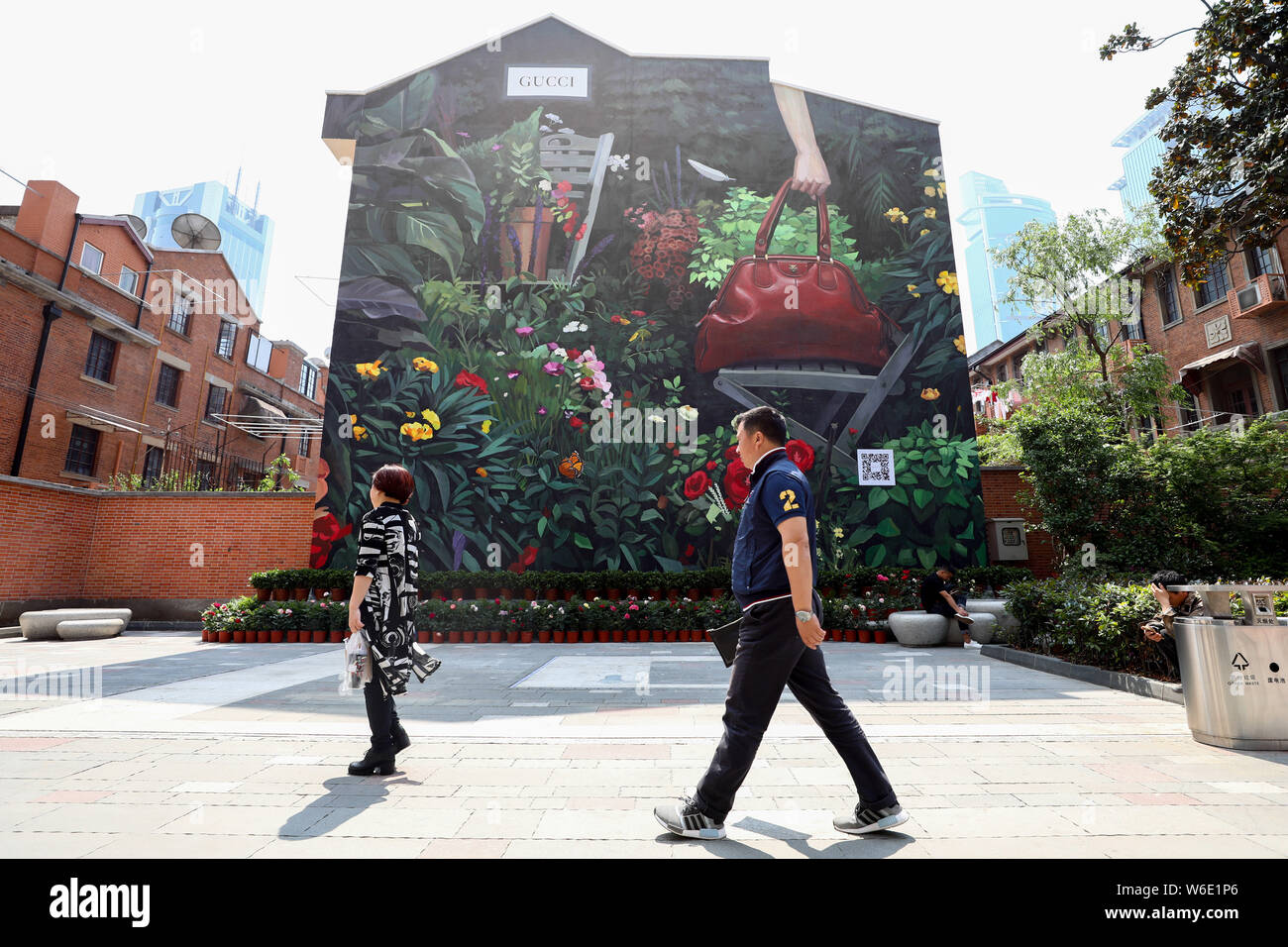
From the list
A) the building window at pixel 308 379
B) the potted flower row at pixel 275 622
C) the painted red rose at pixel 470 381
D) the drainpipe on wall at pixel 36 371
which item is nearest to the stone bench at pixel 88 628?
the potted flower row at pixel 275 622

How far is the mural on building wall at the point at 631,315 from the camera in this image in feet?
46.2

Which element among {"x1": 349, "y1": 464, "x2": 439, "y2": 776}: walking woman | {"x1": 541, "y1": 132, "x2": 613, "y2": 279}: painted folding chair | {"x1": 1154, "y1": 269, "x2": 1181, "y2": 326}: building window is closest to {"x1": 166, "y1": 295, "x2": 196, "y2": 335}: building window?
{"x1": 541, "y1": 132, "x2": 613, "y2": 279}: painted folding chair

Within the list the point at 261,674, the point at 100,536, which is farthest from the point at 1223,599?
the point at 100,536

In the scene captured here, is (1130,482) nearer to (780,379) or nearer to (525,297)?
(780,379)

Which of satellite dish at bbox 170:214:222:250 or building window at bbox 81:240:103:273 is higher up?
satellite dish at bbox 170:214:222:250

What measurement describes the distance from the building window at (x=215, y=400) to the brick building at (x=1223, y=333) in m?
30.9

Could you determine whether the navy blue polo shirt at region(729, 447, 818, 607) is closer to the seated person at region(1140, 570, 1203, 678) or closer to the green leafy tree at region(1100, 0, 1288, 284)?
the seated person at region(1140, 570, 1203, 678)

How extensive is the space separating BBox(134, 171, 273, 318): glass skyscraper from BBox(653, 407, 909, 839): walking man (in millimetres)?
126584

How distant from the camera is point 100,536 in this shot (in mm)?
14484

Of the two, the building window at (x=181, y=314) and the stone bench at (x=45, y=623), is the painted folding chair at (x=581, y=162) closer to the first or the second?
the stone bench at (x=45, y=623)

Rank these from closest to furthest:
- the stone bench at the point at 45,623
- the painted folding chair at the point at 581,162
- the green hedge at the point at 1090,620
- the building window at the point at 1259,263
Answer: the green hedge at the point at 1090,620, the stone bench at the point at 45,623, the painted folding chair at the point at 581,162, the building window at the point at 1259,263

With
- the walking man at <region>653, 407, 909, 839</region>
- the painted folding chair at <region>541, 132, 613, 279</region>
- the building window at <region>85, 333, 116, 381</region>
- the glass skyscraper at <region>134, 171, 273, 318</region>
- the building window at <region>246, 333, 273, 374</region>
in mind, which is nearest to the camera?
the walking man at <region>653, 407, 909, 839</region>

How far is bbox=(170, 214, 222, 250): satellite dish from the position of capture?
2384 centimetres

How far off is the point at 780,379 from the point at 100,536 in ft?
51.2
